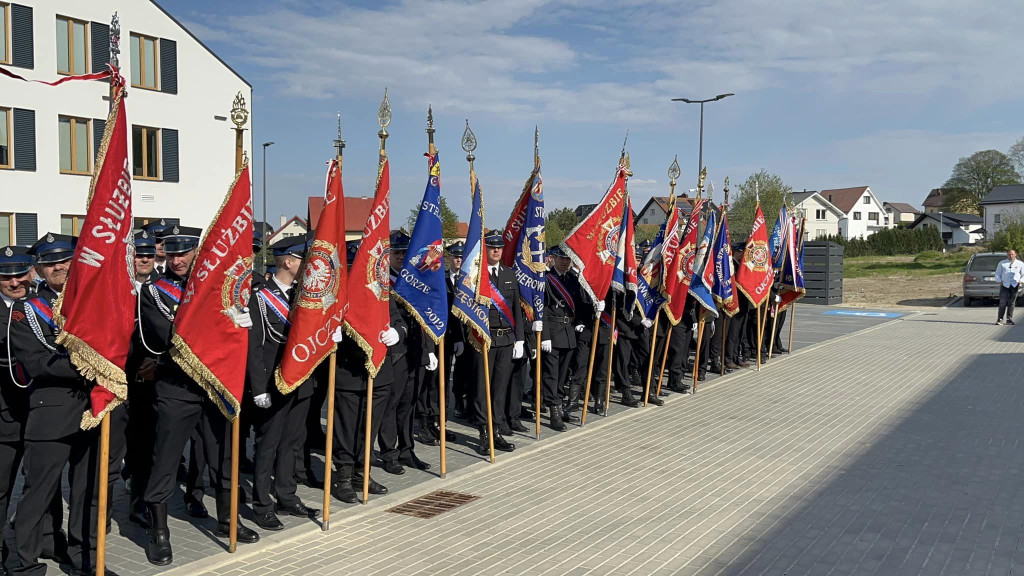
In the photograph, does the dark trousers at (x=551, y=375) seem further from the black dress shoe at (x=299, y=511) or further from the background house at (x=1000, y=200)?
the background house at (x=1000, y=200)

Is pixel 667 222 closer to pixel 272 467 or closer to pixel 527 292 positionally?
Answer: pixel 527 292

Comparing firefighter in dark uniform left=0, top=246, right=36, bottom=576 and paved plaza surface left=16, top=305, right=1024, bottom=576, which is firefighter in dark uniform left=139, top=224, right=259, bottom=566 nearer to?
paved plaza surface left=16, top=305, right=1024, bottom=576

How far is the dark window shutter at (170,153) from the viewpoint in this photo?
2689 centimetres

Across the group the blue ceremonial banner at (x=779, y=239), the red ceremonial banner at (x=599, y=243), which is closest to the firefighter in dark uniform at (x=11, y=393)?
the red ceremonial banner at (x=599, y=243)

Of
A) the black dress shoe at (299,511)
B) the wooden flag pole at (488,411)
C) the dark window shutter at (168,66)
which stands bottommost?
the black dress shoe at (299,511)

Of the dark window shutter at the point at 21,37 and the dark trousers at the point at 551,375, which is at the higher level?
the dark window shutter at the point at 21,37

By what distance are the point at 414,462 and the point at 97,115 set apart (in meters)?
22.1

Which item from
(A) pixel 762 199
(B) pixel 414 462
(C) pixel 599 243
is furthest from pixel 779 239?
(A) pixel 762 199

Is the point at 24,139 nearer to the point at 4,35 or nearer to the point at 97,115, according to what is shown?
the point at 97,115

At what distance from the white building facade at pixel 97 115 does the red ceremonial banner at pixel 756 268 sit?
19.2 metres

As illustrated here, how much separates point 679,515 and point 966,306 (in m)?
25.7

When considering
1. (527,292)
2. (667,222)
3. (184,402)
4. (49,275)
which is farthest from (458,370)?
(49,275)

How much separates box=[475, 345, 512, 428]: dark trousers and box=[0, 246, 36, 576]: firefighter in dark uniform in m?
4.07

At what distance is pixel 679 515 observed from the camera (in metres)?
6.17
